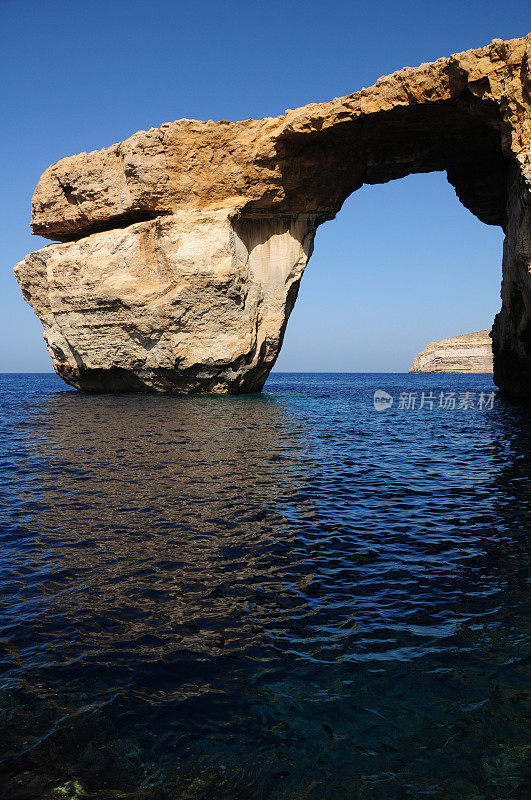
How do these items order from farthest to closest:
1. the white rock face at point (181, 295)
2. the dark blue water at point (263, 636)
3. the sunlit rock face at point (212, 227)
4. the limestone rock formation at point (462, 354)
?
the limestone rock formation at point (462, 354)
the white rock face at point (181, 295)
the sunlit rock face at point (212, 227)
the dark blue water at point (263, 636)

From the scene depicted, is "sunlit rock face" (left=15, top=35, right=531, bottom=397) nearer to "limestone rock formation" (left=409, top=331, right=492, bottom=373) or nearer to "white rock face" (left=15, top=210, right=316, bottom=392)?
"white rock face" (left=15, top=210, right=316, bottom=392)

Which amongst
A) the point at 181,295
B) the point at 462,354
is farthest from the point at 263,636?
the point at 462,354

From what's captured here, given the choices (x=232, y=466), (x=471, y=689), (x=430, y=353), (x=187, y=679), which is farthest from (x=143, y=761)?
(x=430, y=353)

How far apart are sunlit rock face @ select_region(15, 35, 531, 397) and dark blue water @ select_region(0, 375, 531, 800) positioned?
1916 centimetres

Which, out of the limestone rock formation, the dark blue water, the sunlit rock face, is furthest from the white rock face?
the limestone rock formation

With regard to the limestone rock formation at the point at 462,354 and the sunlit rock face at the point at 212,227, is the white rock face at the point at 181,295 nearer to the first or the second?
the sunlit rock face at the point at 212,227

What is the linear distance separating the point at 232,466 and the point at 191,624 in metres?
7.11

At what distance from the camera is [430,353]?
426 ft

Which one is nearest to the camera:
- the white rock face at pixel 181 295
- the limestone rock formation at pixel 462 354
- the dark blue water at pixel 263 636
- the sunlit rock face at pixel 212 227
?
the dark blue water at pixel 263 636

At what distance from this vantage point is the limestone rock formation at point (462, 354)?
118125mm

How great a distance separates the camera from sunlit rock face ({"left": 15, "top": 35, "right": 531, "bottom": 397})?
26.6 metres

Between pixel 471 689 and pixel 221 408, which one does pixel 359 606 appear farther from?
pixel 221 408

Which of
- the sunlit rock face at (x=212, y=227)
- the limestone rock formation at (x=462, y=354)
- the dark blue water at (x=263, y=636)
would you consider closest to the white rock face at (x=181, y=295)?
the sunlit rock face at (x=212, y=227)

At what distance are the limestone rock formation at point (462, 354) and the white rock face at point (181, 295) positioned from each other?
96.8 m
